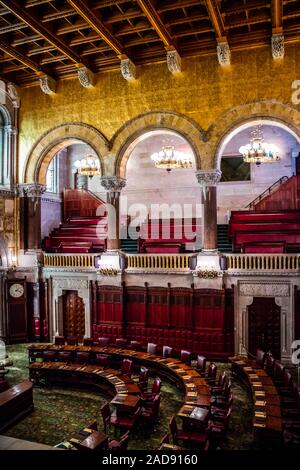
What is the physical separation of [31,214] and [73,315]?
4427mm

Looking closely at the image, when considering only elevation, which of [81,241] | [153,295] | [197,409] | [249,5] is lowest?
[197,409]

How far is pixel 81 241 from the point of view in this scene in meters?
18.2

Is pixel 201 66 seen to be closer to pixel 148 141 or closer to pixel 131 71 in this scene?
pixel 131 71

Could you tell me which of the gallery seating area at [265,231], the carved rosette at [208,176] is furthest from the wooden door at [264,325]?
the carved rosette at [208,176]

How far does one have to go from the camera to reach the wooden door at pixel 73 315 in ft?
52.0

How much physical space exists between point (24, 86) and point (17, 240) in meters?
6.27

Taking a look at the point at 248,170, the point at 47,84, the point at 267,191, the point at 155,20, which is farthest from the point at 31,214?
the point at 267,191

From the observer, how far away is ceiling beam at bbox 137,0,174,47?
1069 centimetres

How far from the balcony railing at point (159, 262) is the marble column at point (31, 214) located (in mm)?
4192

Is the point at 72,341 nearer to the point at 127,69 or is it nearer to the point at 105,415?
the point at 105,415

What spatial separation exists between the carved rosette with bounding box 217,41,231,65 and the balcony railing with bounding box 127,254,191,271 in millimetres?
6647

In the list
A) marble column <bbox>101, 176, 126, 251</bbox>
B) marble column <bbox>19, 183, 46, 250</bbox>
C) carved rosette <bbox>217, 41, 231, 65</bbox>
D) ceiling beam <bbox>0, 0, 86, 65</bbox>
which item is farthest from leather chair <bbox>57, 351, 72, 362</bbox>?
carved rosette <bbox>217, 41, 231, 65</bbox>

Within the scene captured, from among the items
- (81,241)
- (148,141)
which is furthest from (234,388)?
(148,141)

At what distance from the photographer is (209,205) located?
46.4 ft
